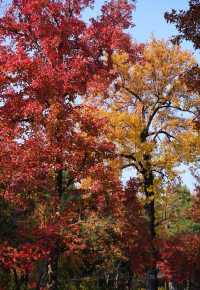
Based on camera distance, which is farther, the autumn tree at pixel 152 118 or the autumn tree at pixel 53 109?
the autumn tree at pixel 152 118

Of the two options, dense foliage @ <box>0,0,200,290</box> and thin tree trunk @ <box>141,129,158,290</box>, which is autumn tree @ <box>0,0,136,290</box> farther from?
thin tree trunk @ <box>141,129,158,290</box>

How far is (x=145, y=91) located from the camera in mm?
22859

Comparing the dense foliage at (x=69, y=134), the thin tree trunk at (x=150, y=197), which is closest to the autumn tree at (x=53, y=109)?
the dense foliage at (x=69, y=134)

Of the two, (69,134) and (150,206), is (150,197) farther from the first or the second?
(69,134)

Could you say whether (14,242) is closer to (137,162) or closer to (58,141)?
(58,141)

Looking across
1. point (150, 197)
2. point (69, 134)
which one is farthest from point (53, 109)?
point (150, 197)

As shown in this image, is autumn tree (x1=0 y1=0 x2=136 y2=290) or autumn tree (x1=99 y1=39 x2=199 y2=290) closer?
autumn tree (x1=0 y1=0 x2=136 y2=290)

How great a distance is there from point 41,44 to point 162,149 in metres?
8.44

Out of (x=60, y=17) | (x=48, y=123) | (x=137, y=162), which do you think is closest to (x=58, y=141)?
(x=48, y=123)

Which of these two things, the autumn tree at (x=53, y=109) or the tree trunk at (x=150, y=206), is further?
the tree trunk at (x=150, y=206)

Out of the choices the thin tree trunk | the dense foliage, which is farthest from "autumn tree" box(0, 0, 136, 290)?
the thin tree trunk

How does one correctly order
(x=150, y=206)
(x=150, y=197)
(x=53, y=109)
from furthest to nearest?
1. (x=150, y=206)
2. (x=150, y=197)
3. (x=53, y=109)

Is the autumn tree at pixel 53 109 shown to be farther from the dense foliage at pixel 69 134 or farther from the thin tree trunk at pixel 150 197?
the thin tree trunk at pixel 150 197

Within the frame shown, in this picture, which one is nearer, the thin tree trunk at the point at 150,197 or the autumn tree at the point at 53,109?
the autumn tree at the point at 53,109
